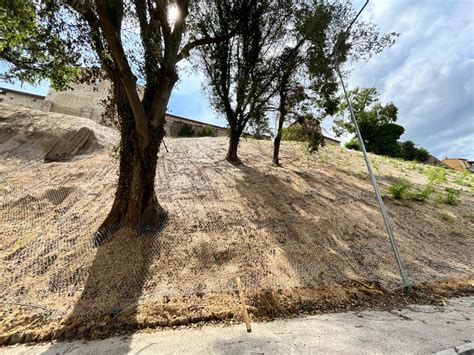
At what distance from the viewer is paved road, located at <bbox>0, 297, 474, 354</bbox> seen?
8.29 feet

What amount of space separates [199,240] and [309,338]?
7.60ft

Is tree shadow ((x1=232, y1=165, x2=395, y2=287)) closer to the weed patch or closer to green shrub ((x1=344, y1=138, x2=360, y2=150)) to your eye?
the weed patch

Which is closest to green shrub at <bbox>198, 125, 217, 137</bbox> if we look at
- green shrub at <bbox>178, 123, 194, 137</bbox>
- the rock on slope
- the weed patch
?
green shrub at <bbox>178, 123, 194, 137</bbox>

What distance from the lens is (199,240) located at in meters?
4.47

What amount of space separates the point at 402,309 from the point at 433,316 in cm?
31

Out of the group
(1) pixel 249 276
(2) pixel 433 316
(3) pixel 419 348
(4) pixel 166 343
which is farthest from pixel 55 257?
(2) pixel 433 316

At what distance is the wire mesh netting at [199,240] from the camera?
3590 millimetres

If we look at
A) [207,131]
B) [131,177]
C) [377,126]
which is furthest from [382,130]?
[131,177]

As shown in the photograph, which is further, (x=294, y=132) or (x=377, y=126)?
(x=377, y=126)

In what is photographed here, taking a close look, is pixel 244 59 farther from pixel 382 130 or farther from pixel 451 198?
pixel 382 130

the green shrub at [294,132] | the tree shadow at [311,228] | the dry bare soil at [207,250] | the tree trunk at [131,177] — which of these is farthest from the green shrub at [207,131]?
the tree trunk at [131,177]

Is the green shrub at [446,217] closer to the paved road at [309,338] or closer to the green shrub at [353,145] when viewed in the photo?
the paved road at [309,338]

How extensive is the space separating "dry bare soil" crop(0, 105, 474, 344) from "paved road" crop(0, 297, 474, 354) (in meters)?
0.20

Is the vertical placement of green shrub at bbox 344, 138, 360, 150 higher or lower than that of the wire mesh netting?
higher
